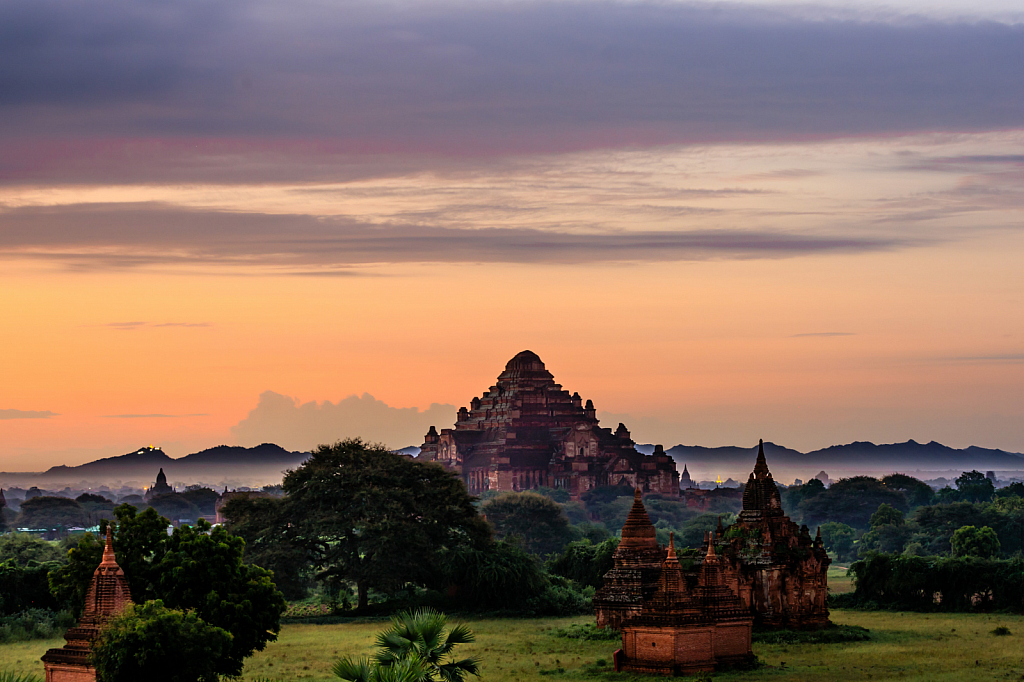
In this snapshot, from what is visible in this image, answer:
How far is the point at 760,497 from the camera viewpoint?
64.3 metres

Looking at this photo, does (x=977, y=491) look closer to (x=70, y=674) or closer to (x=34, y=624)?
(x=34, y=624)

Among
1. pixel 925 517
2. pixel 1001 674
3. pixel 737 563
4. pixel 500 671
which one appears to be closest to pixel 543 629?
pixel 737 563

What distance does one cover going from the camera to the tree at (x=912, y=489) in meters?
179

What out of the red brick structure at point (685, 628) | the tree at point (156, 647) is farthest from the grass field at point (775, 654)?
the tree at point (156, 647)

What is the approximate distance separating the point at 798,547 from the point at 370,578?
68.8 ft

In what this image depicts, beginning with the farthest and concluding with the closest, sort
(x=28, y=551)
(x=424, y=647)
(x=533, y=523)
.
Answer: (x=533, y=523) < (x=28, y=551) < (x=424, y=647)

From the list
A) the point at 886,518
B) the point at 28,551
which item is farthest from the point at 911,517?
the point at 28,551

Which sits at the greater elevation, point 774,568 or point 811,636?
point 774,568

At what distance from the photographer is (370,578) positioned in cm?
7450

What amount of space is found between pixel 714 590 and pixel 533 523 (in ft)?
267

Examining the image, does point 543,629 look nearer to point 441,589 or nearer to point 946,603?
point 441,589

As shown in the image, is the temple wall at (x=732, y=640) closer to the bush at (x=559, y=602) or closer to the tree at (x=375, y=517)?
the bush at (x=559, y=602)

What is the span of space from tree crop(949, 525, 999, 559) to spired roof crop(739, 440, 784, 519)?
34.1 m

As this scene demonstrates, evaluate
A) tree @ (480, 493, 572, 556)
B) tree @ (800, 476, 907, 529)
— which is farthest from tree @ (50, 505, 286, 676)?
tree @ (800, 476, 907, 529)
